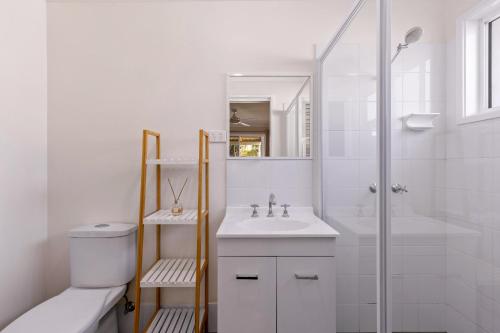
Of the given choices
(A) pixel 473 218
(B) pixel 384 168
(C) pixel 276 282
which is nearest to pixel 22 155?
(C) pixel 276 282

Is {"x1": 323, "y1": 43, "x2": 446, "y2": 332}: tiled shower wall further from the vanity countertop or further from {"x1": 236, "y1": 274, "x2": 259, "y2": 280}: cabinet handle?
{"x1": 236, "y1": 274, "x2": 259, "y2": 280}: cabinet handle

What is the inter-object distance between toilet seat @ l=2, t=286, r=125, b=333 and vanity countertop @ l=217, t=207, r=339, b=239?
772 millimetres

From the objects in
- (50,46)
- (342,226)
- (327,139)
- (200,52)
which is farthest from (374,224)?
(50,46)

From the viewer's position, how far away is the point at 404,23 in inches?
33.1

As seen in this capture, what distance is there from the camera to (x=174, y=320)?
1.67 metres

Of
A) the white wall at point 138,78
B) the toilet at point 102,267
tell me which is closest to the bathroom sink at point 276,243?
the white wall at point 138,78

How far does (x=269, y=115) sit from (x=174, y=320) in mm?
1506

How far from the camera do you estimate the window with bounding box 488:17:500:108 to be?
550 millimetres

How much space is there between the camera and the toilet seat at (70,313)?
122cm

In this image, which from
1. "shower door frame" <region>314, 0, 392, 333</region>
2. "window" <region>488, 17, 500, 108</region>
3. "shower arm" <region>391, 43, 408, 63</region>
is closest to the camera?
"window" <region>488, 17, 500, 108</region>

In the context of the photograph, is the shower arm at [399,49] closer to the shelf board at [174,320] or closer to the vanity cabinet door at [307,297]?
the vanity cabinet door at [307,297]

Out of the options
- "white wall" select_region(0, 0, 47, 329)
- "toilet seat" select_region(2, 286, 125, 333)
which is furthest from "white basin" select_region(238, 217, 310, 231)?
"white wall" select_region(0, 0, 47, 329)

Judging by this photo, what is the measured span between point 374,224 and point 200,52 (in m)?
1.57

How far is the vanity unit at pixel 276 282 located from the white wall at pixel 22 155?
131 cm
